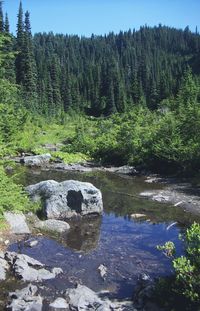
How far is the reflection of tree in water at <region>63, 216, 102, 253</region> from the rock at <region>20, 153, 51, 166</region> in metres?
19.0

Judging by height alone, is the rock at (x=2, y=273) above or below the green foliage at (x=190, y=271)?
below

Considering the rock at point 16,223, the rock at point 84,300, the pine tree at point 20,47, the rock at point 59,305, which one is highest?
the pine tree at point 20,47

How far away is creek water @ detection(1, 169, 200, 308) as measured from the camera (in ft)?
48.5

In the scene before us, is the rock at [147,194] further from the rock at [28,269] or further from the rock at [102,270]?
Answer: the rock at [28,269]

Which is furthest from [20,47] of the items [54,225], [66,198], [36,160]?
[54,225]

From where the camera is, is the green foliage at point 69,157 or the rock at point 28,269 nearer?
the rock at point 28,269

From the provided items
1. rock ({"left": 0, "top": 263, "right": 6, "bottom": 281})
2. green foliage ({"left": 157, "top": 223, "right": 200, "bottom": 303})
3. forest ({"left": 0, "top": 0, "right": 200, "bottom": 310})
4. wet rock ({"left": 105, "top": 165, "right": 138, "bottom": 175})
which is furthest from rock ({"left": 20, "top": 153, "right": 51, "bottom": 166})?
green foliage ({"left": 157, "top": 223, "right": 200, "bottom": 303})

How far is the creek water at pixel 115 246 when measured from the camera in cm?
1479

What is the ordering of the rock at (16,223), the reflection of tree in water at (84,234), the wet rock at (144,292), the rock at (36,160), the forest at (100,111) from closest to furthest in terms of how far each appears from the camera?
1. the wet rock at (144,292)
2. the reflection of tree in water at (84,234)
3. the rock at (16,223)
4. the forest at (100,111)
5. the rock at (36,160)

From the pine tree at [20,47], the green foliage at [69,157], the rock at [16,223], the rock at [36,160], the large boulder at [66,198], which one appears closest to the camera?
the rock at [16,223]

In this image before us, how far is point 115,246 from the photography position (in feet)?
60.7

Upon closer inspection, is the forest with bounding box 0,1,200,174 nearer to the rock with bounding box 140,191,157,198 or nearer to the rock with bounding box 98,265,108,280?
the rock with bounding box 98,265,108,280

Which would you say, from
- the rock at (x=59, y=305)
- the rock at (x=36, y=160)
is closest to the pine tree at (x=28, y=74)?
Result: the rock at (x=36, y=160)

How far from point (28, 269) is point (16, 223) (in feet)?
→ 15.8
